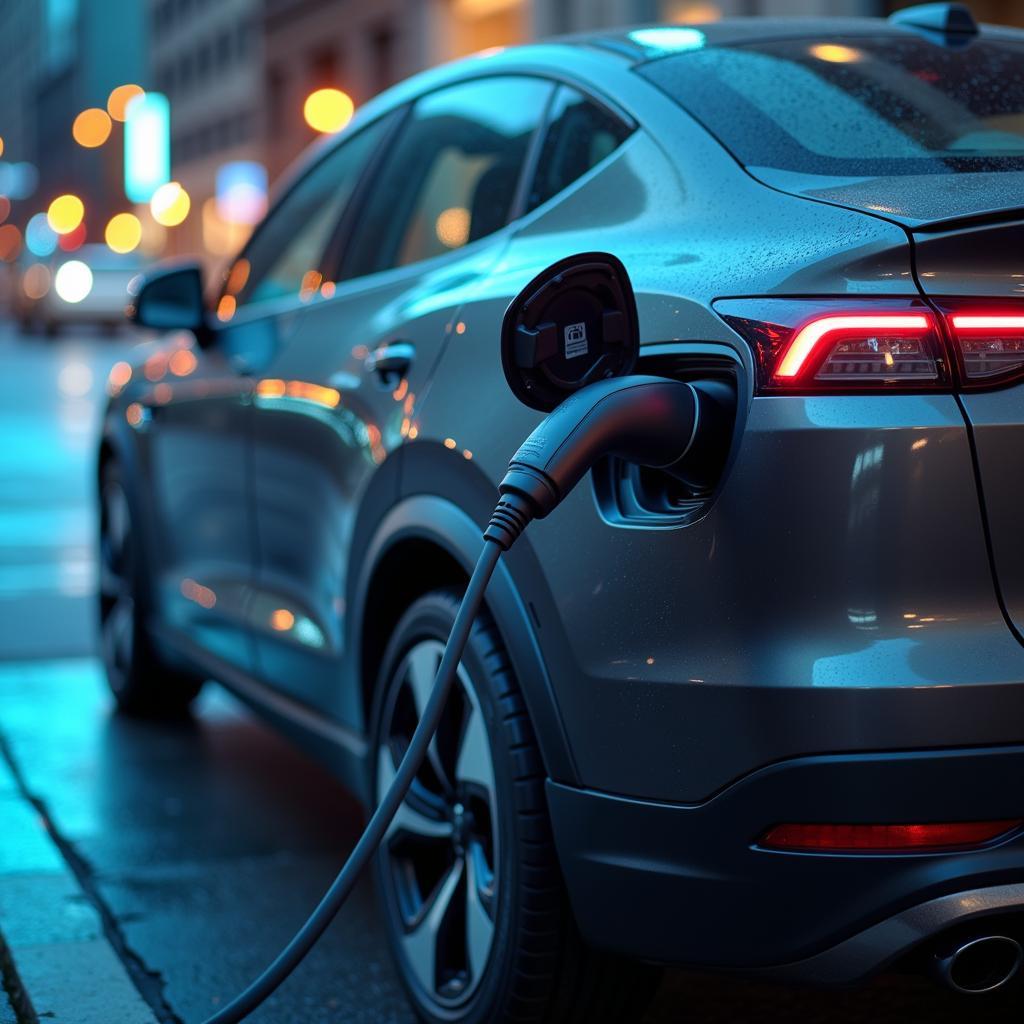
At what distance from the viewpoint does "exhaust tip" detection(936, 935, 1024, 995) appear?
228 cm

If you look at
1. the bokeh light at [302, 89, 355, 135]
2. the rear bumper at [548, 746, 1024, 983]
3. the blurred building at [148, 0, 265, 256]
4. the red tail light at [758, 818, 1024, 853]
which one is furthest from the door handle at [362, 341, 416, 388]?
the blurred building at [148, 0, 265, 256]

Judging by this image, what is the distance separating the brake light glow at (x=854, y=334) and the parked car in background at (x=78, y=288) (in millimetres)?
37253

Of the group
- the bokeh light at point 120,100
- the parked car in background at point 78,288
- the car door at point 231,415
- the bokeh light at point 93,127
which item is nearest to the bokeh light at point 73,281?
the parked car in background at point 78,288

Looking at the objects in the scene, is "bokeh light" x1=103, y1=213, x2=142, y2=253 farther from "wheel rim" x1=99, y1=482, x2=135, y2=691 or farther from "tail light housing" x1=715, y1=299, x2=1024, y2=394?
"tail light housing" x1=715, y1=299, x2=1024, y2=394

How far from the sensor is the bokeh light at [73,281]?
126 ft

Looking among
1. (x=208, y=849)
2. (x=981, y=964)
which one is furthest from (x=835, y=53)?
(x=208, y=849)

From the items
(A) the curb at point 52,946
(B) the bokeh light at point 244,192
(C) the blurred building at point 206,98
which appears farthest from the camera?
(C) the blurred building at point 206,98

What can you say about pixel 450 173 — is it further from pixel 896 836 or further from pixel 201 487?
pixel 896 836

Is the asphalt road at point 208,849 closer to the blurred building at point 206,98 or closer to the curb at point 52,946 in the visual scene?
the curb at point 52,946

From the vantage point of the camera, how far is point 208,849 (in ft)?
13.8

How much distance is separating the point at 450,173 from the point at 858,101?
1044mm

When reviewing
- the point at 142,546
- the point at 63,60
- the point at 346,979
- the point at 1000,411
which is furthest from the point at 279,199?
the point at 63,60

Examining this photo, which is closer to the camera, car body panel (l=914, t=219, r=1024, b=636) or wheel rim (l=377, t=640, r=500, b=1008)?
car body panel (l=914, t=219, r=1024, b=636)

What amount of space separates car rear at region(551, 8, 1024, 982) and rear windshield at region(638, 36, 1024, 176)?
0.91ft
